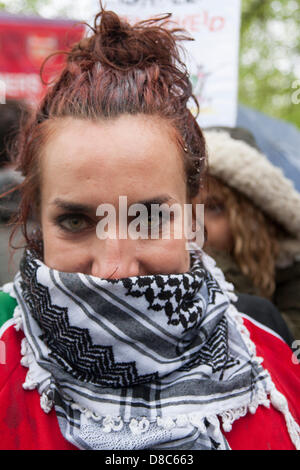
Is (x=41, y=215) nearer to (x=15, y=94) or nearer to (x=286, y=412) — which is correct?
(x=286, y=412)

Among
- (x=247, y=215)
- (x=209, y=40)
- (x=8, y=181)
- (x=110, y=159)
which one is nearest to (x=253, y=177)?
(x=247, y=215)

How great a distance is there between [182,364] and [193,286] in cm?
20

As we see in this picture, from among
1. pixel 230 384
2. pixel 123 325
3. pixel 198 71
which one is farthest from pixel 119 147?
pixel 198 71

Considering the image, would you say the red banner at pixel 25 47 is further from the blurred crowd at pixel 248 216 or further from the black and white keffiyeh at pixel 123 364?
the black and white keffiyeh at pixel 123 364

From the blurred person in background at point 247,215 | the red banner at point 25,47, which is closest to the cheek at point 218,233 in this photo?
the blurred person in background at point 247,215

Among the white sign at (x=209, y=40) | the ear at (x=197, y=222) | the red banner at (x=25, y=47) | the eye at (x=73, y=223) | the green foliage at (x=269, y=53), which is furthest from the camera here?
the green foliage at (x=269, y=53)

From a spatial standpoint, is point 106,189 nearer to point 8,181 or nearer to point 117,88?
point 117,88

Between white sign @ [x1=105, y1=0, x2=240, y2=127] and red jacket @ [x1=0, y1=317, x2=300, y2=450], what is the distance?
161cm

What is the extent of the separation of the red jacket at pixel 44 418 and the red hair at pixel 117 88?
0.40 m

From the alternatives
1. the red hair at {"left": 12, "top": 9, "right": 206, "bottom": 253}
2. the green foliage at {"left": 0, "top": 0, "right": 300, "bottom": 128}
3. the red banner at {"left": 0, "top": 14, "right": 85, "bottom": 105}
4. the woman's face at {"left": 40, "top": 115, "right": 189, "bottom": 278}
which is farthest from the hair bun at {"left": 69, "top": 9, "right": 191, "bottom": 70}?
the green foliage at {"left": 0, "top": 0, "right": 300, "bottom": 128}

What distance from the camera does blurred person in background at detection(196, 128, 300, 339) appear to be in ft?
7.72

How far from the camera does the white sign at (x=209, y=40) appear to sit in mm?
2318

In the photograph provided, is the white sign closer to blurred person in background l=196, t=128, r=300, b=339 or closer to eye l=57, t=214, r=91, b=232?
blurred person in background l=196, t=128, r=300, b=339

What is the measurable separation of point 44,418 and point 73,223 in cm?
48
